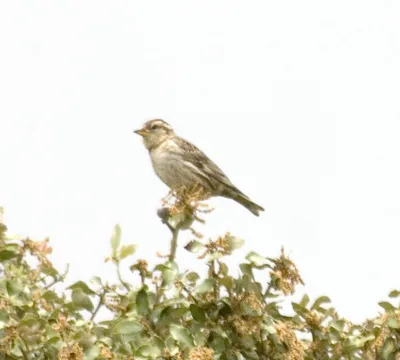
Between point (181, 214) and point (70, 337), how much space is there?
0.66 metres

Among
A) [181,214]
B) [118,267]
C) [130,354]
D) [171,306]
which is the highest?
[181,214]

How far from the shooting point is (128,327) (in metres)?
2.74

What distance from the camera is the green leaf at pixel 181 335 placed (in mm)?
2713

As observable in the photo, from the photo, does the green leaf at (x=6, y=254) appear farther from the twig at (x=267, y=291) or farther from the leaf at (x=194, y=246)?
the twig at (x=267, y=291)

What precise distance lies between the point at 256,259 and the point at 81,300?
586 mm

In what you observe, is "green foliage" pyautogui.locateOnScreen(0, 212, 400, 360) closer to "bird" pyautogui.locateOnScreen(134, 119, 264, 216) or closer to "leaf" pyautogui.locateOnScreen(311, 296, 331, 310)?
"leaf" pyautogui.locateOnScreen(311, 296, 331, 310)

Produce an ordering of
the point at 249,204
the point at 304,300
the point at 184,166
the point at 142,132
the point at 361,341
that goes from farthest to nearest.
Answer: the point at 142,132 < the point at 184,166 < the point at 249,204 < the point at 304,300 < the point at 361,341

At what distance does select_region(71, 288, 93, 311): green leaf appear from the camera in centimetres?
305

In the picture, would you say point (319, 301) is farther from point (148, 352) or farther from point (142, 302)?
point (148, 352)

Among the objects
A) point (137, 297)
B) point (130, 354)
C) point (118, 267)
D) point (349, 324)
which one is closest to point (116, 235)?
point (118, 267)

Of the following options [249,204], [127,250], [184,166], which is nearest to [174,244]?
[127,250]

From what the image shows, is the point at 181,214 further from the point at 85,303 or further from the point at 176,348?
the point at 176,348

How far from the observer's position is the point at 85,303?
10.0 feet

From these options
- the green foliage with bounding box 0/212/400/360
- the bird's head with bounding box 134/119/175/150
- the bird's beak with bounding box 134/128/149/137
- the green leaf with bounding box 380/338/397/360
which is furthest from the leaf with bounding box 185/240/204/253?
the bird's beak with bounding box 134/128/149/137
